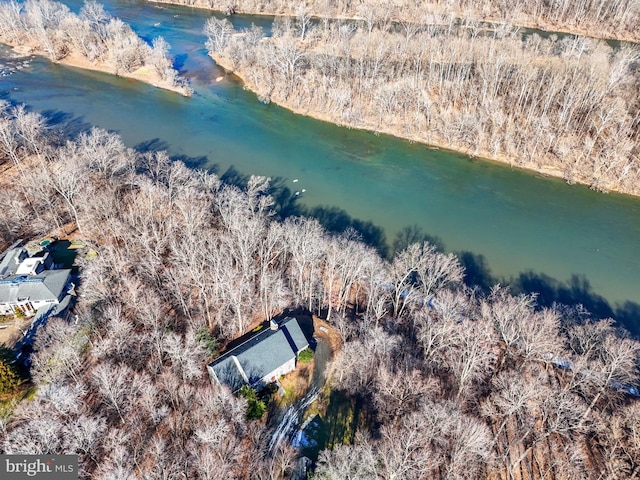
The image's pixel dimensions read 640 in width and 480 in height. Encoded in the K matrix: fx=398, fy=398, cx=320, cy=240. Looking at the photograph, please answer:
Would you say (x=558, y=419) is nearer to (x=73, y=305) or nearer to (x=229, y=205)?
(x=229, y=205)

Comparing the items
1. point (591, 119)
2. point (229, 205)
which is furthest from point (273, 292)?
point (591, 119)

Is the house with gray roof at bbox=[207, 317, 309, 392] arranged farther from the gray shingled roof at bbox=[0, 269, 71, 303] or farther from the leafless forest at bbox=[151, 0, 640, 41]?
the leafless forest at bbox=[151, 0, 640, 41]

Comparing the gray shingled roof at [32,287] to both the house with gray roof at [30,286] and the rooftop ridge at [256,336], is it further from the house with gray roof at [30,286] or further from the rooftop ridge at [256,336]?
the rooftop ridge at [256,336]

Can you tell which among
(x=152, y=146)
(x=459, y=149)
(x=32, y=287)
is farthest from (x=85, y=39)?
(x=459, y=149)

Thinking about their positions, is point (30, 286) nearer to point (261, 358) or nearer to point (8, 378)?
point (8, 378)

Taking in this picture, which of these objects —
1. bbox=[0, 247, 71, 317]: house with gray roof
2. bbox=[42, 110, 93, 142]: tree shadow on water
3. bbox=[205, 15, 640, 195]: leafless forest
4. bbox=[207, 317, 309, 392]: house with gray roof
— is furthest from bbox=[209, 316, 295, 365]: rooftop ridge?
bbox=[42, 110, 93, 142]: tree shadow on water

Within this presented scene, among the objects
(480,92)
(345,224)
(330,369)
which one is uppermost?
(480,92)
